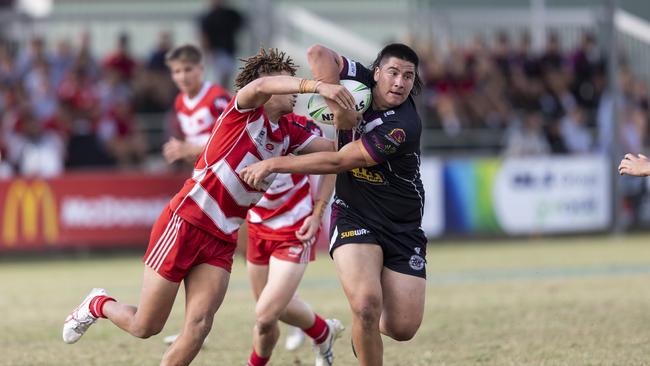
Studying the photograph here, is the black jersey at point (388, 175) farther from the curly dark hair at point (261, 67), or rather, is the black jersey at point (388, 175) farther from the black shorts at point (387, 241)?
the curly dark hair at point (261, 67)

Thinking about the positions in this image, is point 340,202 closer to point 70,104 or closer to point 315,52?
point 315,52

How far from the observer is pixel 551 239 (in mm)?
20359

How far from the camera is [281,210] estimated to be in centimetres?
848

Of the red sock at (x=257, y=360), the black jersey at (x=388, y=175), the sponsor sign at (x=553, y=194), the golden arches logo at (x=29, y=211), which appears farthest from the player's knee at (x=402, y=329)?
the sponsor sign at (x=553, y=194)

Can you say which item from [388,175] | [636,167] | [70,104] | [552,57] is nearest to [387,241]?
[388,175]

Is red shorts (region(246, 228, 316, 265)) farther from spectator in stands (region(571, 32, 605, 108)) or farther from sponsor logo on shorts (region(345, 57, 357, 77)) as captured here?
spectator in stands (region(571, 32, 605, 108))

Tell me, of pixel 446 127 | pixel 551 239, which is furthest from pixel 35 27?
pixel 551 239

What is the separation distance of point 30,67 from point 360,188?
1247 cm

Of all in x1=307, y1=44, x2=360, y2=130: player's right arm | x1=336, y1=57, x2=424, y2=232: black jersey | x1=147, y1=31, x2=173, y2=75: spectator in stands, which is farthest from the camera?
x1=147, y1=31, x2=173, y2=75: spectator in stands

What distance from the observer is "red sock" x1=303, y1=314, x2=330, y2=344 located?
333 inches

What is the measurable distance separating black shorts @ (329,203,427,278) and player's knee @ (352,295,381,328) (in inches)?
17.3

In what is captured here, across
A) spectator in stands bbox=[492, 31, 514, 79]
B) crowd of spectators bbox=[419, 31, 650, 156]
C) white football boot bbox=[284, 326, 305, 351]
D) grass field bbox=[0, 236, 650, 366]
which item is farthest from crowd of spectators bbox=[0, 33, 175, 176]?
white football boot bbox=[284, 326, 305, 351]

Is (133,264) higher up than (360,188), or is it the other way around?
(360,188)

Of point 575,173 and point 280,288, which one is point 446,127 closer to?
point 575,173
